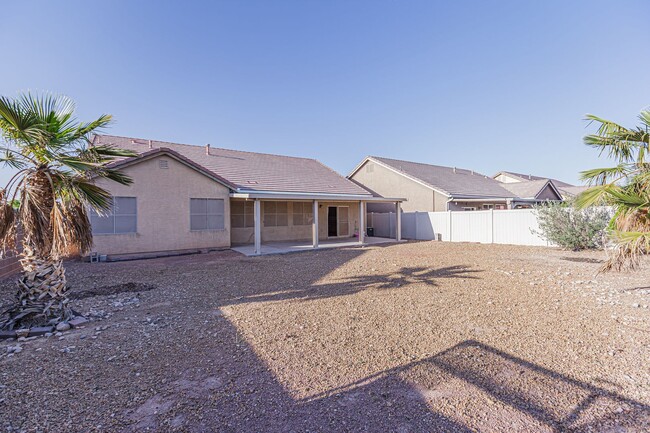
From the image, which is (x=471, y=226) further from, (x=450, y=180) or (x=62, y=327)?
(x=62, y=327)

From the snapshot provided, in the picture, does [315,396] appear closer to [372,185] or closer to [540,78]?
[540,78]

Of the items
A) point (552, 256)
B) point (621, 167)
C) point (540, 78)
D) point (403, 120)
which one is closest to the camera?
point (621, 167)

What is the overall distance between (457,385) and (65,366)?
4.48m

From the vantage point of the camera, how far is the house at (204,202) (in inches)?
463

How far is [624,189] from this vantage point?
5699mm

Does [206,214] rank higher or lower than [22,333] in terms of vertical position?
higher

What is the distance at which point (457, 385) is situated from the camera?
310 centimetres

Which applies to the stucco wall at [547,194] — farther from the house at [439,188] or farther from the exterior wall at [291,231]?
the exterior wall at [291,231]

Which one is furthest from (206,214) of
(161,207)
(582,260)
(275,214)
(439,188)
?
(439,188)

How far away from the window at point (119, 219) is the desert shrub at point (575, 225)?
17.2 metres

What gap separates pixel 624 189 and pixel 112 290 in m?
11.0

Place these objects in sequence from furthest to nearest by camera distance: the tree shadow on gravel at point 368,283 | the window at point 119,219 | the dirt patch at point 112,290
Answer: the window at point 119,219, the dirt patch at point 112,290, the tree shadow on gravel at point 368,283

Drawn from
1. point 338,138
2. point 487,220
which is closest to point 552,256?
point 487,220

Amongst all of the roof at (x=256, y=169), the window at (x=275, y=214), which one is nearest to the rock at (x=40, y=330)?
the roof at (x=256, y=169)
